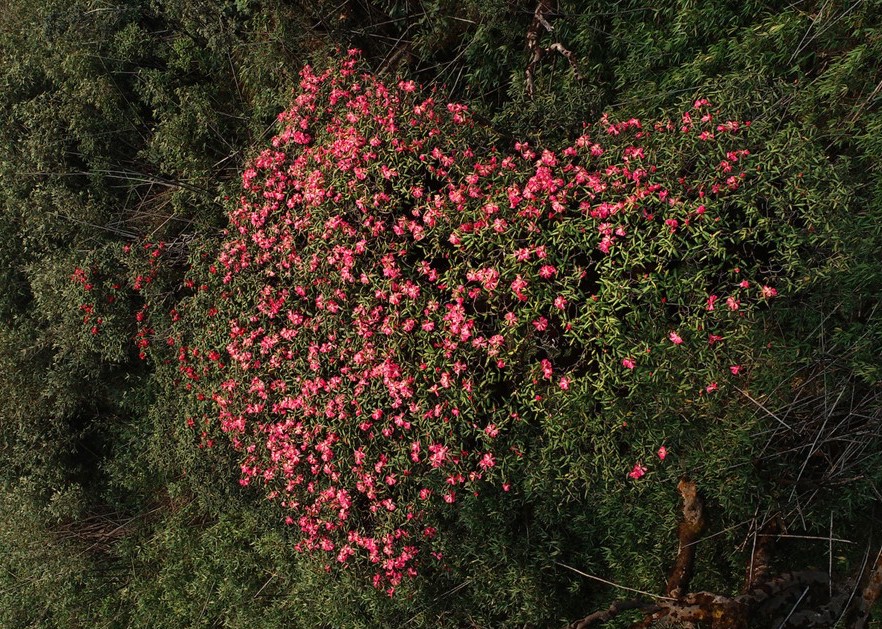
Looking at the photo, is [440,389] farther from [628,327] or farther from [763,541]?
[763,541]

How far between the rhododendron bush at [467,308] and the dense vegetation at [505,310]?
0.07 feet

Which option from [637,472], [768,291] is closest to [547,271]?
[768,291]

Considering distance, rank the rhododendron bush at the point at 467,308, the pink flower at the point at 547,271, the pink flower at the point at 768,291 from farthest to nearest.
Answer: the pink flower at the point at 547,271, the rhododendron bush at the point at 467,308, the pink flower at the point at 768,291

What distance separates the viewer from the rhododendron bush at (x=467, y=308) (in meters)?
3.38

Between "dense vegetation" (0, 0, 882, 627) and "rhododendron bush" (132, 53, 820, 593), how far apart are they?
0.07ft

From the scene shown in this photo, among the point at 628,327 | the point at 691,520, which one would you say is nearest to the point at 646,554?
the point at 691,520

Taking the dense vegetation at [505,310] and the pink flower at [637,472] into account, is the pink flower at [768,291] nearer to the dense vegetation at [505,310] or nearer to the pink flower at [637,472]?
the dense vegetation at [505,310]

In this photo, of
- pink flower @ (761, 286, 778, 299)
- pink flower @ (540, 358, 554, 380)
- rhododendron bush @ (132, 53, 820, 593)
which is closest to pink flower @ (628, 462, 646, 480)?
rhododendron bush @ (132, 53, 820, 593)

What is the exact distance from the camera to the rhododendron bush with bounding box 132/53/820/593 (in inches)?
133

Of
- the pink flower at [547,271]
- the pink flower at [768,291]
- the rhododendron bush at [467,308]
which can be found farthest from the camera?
the pink flower at [547,271]

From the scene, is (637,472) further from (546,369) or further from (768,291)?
(768,291)

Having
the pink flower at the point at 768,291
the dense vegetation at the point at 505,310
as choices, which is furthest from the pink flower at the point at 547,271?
the pink flower at the point at 768,291

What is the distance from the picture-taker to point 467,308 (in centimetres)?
390

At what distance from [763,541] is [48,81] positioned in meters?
9.83
